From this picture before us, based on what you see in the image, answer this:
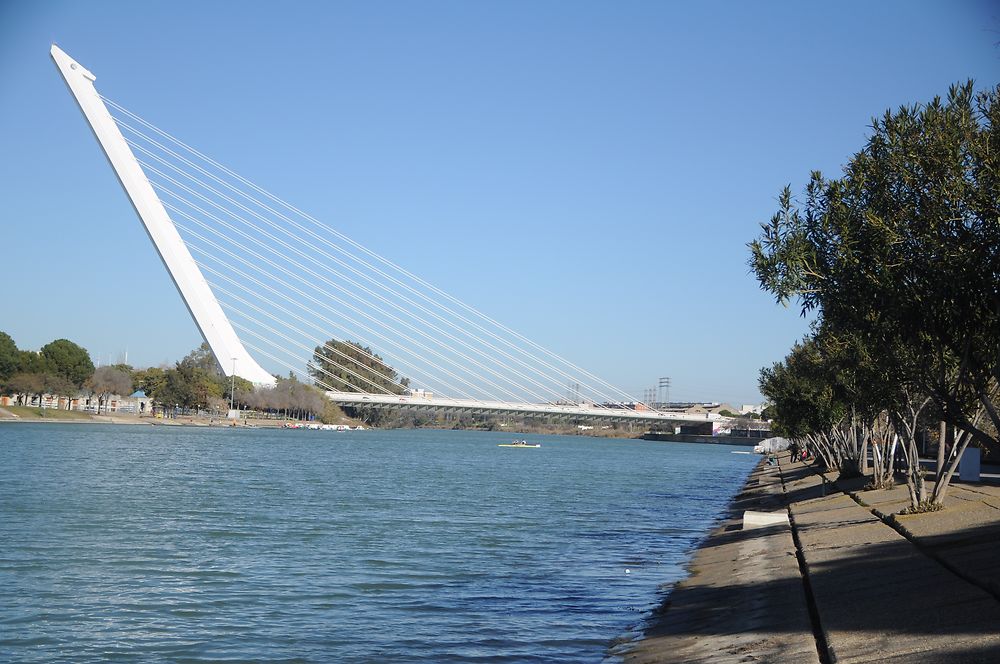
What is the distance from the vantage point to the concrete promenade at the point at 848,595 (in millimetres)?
8789

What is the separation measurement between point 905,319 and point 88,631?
1016 centimetres

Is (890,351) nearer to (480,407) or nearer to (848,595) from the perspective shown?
(848,595)

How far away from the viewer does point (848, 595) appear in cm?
1127

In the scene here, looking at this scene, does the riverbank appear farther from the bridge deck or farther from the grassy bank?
the bridge deck

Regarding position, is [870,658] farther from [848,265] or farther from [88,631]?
[88,631]

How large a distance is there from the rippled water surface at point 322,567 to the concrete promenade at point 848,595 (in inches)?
46.3

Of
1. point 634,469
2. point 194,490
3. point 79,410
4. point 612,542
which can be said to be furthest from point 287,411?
point 612,542

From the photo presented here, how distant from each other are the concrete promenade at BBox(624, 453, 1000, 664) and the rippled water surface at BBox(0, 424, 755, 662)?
1.18 metres

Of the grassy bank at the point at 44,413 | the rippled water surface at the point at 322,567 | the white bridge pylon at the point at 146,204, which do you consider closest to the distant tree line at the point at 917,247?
the rippled water surface at the point at 322,567

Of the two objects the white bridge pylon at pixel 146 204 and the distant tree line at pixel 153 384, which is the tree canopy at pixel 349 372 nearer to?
the distant tree line at pixel 153 384

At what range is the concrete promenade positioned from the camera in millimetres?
8789

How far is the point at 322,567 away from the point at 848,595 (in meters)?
9.74

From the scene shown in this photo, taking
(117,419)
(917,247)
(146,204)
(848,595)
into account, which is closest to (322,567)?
(848,595)

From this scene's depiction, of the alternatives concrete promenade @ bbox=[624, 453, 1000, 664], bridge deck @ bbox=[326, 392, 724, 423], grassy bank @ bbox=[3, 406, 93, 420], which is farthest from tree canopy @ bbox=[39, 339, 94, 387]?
concrete promenade @ bbox=[624, 453, 1000, 664]
